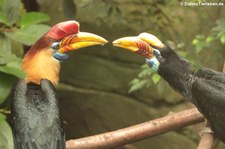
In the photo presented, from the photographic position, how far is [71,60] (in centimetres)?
293

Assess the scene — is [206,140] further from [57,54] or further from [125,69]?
[125,69]

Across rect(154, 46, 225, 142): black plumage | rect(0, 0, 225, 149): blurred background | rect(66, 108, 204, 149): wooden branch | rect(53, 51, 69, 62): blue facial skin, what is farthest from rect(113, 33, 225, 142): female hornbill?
rect(0, 0, 225, 149): blurred background

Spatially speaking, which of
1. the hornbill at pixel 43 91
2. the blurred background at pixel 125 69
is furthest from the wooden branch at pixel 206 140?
the blurred background at pixel 125 69

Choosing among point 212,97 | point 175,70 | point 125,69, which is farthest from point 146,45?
point 125,69

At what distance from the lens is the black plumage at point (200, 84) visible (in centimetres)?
122

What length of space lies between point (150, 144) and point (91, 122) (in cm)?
38

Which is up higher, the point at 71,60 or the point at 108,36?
the point at 108,36

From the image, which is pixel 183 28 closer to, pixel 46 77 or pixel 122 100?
pixel 122 100

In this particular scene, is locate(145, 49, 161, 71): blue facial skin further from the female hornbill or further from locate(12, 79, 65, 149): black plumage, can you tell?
locate(12, 79, 65, 149): black plumage

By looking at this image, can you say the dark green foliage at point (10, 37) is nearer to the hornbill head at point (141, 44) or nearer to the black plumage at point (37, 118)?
the black plumage at point (37, 118)

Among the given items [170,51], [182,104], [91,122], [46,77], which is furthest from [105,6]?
[91,122]

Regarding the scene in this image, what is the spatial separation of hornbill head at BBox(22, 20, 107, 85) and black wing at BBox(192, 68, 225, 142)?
0.35 metres

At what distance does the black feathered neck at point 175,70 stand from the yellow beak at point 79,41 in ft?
0.73

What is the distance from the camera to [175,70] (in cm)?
122
